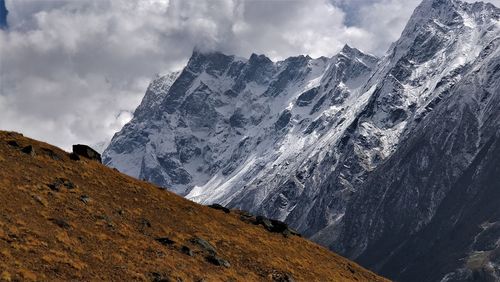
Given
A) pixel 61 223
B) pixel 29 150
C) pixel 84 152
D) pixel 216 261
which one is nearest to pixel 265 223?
pixel 216 261

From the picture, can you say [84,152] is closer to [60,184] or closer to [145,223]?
[60,184]

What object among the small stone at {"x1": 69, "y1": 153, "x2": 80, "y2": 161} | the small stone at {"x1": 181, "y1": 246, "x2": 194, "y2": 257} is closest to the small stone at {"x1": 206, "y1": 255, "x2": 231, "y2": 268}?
the small stone at {"x1": 181, "y1": 246, "x2": 194, "y2": 257}

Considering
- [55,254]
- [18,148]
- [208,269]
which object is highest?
[18,148]

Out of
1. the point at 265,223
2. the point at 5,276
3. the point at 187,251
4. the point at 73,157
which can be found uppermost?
the point at 265,223

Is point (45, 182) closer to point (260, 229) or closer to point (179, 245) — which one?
point (179, 245)

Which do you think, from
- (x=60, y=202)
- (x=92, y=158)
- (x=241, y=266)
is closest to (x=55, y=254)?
(x=60, y=202)

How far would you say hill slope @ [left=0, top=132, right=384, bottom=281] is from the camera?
50.2 metres

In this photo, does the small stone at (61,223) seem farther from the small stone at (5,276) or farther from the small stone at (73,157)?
the small stone at (73,157)

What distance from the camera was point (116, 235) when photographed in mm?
58719

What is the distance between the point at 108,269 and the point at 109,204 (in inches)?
644

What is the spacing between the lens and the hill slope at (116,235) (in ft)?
165

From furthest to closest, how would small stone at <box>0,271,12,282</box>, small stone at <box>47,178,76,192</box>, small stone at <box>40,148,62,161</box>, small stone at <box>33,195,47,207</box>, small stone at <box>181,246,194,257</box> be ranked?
small stone at <box>40,148,62,161</box> → small stone at <box>47,178,76,192</box> → small stone at <box>181,246,194,257</box> → small stone at <box>33,195,47,207</box> → small stone at <box>0,271,12,282</box>

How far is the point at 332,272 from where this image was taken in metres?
77.9

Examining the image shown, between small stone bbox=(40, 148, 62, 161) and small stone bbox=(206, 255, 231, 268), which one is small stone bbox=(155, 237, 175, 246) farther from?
small stone bbox=(40, 148, 62, 161)
